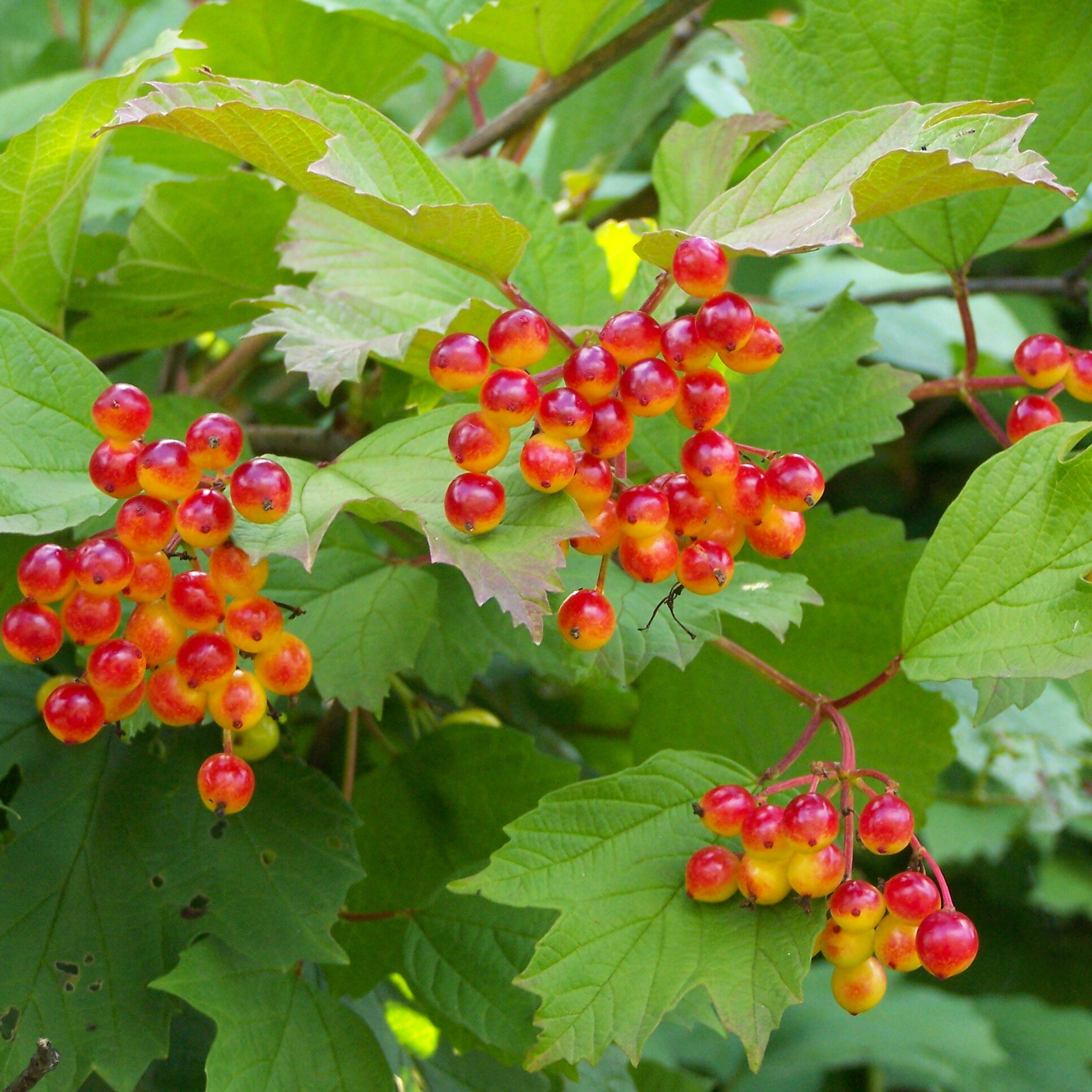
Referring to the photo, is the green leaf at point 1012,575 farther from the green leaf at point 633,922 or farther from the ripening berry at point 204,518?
the ripening berry at point 204,518

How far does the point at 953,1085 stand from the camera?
1.61 metres

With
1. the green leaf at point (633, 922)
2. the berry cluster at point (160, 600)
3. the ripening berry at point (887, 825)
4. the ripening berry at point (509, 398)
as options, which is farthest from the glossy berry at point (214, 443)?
the ripening berry at point (887, 825)

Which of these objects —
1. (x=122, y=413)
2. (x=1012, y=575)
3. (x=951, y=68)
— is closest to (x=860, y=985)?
(x=1012, y=575)

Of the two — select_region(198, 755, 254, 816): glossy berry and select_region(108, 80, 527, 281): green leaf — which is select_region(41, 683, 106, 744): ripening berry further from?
select_region(108, 80, 527, 281): green leaf

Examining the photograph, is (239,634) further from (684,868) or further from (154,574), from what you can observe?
(684,868)

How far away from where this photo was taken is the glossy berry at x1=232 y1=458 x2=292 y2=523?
455 millimetres

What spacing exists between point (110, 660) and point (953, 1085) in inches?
61.0

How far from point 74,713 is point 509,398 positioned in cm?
24

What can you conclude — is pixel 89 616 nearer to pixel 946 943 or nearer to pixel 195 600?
pixel 195 600

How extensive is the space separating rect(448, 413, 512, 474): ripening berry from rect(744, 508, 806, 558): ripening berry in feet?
0.42

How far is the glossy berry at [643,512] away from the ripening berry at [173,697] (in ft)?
0.67

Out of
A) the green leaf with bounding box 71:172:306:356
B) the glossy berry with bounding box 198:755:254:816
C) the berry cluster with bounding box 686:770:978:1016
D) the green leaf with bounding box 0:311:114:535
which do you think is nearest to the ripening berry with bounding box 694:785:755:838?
the berry cluster with bounding box 686:770:978:1016

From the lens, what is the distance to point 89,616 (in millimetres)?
492

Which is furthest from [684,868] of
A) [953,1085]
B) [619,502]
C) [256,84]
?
[953,1085]
